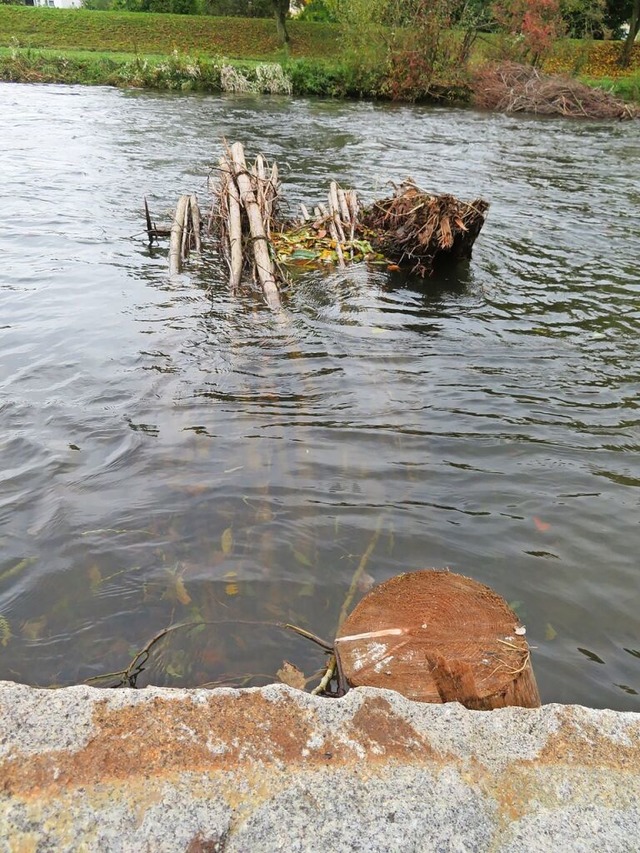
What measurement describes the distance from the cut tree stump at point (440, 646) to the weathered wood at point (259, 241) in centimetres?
482

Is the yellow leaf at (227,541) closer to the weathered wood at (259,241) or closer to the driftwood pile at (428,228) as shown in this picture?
the weathered wood at (259,241)

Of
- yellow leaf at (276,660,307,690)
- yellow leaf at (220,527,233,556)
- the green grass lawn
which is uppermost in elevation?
the green grass lawn

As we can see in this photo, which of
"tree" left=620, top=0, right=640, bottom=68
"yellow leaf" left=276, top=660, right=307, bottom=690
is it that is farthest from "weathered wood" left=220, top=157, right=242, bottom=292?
"tree" left=620, top=0, right=640, bottom=68

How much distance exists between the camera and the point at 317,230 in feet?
30.3

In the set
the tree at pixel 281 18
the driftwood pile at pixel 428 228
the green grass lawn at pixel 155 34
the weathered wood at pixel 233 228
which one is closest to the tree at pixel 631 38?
the green grass lawn at pixel 155 34

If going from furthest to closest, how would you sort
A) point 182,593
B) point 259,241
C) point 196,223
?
point 196,223 < point 259,241 < point 182,593

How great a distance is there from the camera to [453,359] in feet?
19.6

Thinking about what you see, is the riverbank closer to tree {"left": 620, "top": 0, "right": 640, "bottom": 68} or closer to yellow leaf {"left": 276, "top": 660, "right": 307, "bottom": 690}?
tree {"left": 620, "top": 0, "right": 640, "bottom": 68}

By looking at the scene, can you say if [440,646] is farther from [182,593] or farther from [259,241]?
[259,241]

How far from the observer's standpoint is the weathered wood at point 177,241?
7.96m

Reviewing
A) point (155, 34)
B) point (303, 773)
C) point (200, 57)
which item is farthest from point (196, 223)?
point (155, 34)

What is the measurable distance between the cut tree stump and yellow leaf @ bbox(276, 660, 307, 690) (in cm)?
46

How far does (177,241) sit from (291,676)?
6499mm

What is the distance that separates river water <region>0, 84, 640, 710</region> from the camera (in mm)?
3184
